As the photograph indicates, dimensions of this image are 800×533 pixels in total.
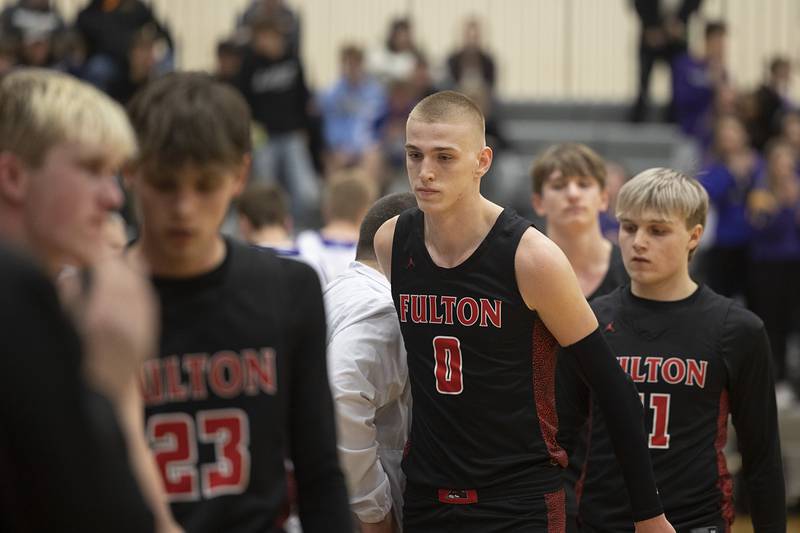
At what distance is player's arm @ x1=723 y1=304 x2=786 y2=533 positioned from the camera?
14.6 feet

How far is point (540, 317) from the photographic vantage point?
13.3 ft

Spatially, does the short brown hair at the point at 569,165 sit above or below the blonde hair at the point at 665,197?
below

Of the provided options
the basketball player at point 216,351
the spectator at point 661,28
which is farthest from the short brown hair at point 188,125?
the spectator at point 661,28

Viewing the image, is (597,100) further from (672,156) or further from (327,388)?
(327,388)

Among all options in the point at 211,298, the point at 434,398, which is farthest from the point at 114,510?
the point at 434,398

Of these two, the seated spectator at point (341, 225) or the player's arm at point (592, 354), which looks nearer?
the player's arm at point (592, 354)

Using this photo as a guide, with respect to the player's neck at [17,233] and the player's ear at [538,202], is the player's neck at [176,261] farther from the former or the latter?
the player's ear at [538,202]

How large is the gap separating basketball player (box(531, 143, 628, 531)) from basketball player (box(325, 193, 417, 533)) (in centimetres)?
142

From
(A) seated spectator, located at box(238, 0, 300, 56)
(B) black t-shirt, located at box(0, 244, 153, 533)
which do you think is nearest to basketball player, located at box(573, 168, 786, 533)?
(B) black t-shirt, located at box(0, 244, 153, 533)

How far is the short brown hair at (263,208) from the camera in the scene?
7.95 metres

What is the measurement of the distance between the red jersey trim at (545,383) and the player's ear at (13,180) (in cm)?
221

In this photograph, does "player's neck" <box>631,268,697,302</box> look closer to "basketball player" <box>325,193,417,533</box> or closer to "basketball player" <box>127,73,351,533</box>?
"basketball player" <box>325,193,417,533</box>

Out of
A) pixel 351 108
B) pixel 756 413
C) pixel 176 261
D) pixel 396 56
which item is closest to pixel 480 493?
pixel 756 413

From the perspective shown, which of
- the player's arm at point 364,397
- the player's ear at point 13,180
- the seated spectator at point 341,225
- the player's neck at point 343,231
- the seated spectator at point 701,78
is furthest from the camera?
the seated spectator at point 701,78
